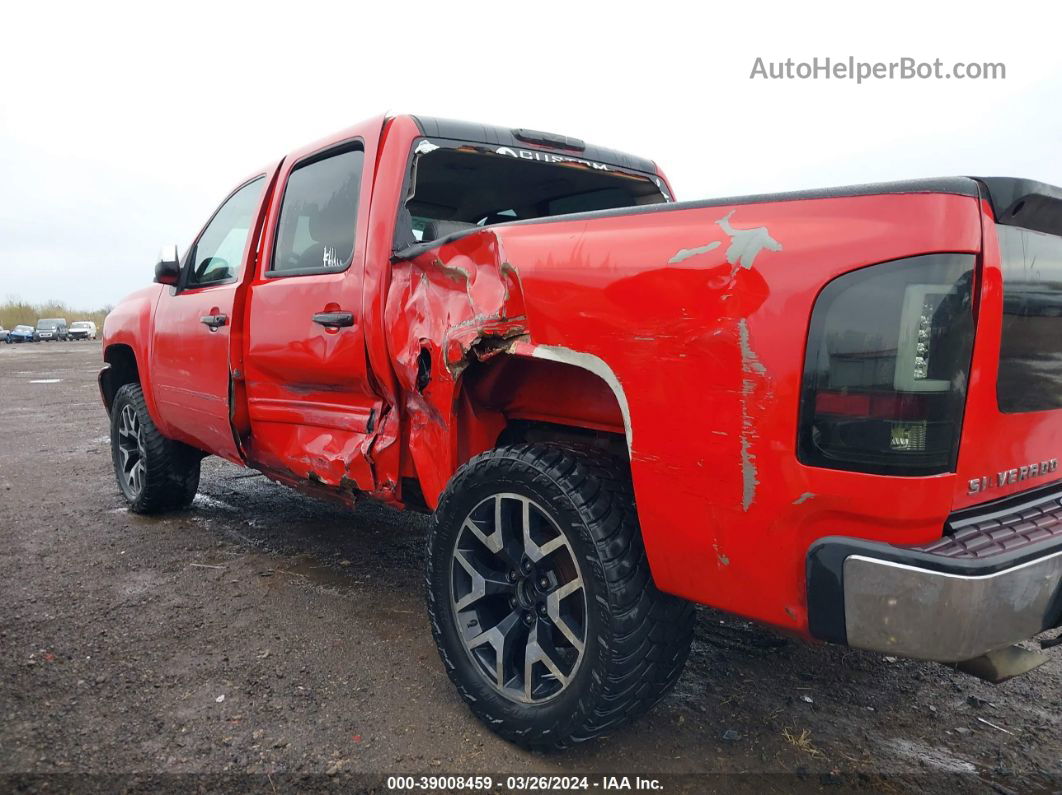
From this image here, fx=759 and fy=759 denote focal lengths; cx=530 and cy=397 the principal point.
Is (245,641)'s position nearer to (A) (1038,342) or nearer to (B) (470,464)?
(B) (470,464)

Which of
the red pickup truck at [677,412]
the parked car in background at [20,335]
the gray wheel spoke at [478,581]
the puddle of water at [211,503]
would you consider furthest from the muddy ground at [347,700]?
the parked car in background at [20,335]

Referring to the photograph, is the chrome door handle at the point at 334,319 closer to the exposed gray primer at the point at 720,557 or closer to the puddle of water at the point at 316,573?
the puddle of water at the point at 316,573

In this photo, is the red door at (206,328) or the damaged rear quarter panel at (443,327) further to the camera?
the red door at (206,328)

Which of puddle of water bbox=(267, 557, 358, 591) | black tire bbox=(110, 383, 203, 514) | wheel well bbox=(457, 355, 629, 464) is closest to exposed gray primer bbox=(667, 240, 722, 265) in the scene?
wheel well bbox=(457, 355, 629, 464)

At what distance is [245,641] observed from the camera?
3.12 m

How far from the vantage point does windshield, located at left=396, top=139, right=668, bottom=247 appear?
330 centimetres

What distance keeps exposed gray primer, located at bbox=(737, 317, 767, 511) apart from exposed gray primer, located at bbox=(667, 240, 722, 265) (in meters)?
0.20

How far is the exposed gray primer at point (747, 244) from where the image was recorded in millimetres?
1726

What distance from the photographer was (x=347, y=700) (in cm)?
265

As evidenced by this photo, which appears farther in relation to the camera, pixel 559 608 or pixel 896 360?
pixel 559 608

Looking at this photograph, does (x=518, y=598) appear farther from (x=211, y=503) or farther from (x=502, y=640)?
(x=211, y=503)

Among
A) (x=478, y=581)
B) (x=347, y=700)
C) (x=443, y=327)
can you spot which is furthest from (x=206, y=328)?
(x=478, y=581)

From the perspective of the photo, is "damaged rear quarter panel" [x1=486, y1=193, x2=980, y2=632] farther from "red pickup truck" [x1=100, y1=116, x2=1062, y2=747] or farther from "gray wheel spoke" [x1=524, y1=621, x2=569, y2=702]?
"gray wheel spoke" [x1=524, y1=621, x2=569, y2=702]

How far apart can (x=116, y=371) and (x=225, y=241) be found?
1910 millimetres
